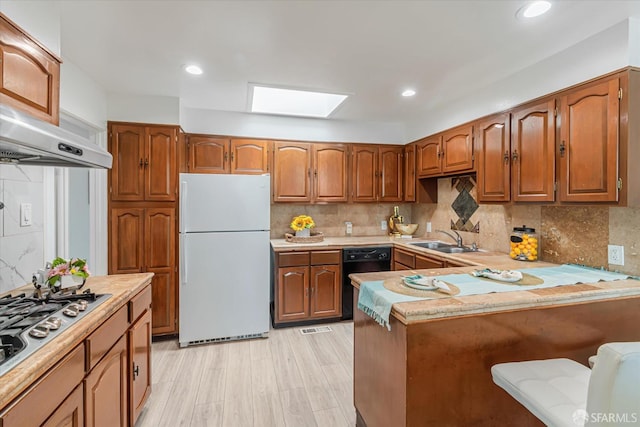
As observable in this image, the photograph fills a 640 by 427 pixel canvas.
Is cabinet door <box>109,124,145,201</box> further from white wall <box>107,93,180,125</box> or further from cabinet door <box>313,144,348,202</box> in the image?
cabinet door <box>313,144,348,202</box>

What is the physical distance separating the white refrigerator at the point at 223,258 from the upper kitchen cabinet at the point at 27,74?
1.31 m

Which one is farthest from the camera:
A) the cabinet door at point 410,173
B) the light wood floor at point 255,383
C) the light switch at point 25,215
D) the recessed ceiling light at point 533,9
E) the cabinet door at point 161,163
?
the cabinet door at point 410,173

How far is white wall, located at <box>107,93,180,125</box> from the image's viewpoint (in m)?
2.84

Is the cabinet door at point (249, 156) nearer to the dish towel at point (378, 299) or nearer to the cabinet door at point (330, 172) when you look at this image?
the cabinet door at point (330, 172)

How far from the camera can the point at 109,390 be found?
1.36 m

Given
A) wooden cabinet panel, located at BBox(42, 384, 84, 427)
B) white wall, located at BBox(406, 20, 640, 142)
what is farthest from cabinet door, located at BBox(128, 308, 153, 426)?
white wall, located at BBox(406, 20, 640, 142)

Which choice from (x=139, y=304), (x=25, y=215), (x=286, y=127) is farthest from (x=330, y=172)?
(x=25, y=215)

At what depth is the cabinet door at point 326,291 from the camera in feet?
10.7

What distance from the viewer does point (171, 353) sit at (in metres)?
2.72

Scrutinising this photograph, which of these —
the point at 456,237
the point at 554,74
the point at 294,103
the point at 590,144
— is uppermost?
the point at 294,103

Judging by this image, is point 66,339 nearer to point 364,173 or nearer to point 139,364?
point 139,364

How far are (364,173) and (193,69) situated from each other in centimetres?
223

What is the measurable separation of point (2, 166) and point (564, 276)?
3.26 meters

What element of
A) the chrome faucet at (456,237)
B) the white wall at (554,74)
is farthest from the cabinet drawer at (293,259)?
the white wall at (554,74)
